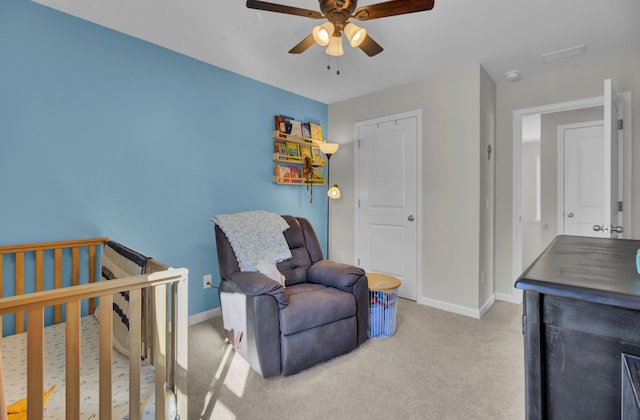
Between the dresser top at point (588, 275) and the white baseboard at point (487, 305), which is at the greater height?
the dresser top at point (588, 275)

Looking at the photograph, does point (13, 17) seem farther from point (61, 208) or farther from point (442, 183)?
point (442, 183)

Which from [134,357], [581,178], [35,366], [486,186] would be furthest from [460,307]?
[35,366]

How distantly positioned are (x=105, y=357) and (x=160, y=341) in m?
0.19

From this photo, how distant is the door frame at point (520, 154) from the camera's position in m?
2.63

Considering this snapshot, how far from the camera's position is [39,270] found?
1.91m

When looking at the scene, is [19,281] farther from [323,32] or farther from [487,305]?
[487,305]

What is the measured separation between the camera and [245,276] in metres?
2.10

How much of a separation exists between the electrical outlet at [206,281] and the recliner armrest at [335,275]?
39.4 inches

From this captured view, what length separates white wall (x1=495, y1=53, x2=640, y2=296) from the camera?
263 centimetres

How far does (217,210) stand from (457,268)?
7.89ft

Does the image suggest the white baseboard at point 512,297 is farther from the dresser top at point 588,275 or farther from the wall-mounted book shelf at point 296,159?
the wall-mounted book shelf at point 296,159

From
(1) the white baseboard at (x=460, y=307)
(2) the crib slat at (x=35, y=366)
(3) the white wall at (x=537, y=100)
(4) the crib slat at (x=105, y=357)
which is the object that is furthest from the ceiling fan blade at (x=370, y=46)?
(1) the white baseboard at (x=460, y=307)

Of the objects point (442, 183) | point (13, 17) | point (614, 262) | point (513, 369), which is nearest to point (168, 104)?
point (13, 17)

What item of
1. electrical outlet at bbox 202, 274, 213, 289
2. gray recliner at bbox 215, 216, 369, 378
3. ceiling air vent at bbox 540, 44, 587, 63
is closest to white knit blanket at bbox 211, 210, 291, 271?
gray recliner at bbox 215, 216, 369, 378
